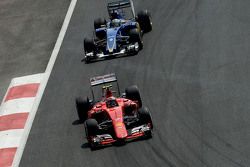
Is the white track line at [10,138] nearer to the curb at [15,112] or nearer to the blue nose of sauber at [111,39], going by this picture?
the curb at [15,112]

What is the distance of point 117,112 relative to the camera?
74.5 ft

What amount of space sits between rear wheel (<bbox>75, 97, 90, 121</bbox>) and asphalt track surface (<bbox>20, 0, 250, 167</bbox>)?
1.08ft

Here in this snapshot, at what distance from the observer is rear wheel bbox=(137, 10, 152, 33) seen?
30.9m

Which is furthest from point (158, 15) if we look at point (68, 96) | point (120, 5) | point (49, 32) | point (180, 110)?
point (180, 110)

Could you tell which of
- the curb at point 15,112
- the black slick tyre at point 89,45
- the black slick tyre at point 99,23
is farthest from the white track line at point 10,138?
the black slick tyre at point 99,23

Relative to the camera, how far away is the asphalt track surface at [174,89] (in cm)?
2123

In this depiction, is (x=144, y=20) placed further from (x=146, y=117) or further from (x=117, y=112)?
(x=146, y=117)

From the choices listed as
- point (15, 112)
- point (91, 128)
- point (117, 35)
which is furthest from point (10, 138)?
point (117, 35)

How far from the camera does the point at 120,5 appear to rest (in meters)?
31.3

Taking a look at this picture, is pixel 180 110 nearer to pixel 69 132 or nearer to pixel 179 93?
pixel 179 93

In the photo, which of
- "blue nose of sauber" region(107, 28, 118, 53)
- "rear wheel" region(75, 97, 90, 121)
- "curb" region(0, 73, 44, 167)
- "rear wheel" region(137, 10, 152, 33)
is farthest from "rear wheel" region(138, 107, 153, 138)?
"rear wheel" region(137, 10, 152, 33)

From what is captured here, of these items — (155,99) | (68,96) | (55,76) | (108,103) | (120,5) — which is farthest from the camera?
(120,5)

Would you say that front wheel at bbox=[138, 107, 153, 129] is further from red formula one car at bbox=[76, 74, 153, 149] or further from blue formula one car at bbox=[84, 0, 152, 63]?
blue formula one car at bbox=[84, 0, 152, 63]

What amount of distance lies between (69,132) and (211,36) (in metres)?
8.67
